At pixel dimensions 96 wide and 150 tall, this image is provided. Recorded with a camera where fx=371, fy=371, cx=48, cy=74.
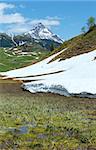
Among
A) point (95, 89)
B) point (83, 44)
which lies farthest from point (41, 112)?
point (83, 44)

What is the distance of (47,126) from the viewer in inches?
1092

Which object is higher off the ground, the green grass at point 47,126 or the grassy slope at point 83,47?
the grassy slope at point 83,47

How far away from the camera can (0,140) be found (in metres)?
22.7

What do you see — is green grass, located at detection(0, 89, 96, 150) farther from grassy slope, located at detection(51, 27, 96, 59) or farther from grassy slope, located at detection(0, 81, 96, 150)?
grassy slope, located at detection(51, 27, 96, 59)

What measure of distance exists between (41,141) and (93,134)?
3.71 metres

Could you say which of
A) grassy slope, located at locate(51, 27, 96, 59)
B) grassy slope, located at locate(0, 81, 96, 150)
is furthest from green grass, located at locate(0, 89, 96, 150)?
grassy slope, located at locate(51, 27, 96, 59)

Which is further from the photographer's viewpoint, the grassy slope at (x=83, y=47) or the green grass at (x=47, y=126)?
the grassy slope at (x=83, y=47)

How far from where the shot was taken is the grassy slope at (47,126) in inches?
858

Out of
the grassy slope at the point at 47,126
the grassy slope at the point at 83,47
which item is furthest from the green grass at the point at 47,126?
the grassy slope at the point at 83,47

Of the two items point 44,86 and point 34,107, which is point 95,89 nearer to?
point 44,86

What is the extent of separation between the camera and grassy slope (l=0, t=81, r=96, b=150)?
858 inches

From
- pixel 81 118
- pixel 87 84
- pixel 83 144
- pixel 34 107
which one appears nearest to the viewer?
pixel 83 144

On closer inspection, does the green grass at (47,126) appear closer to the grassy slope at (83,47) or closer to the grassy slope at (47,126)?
the grassy slope at (47,126)

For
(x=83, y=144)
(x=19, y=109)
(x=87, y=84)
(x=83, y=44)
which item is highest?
(x=83, y=44)
